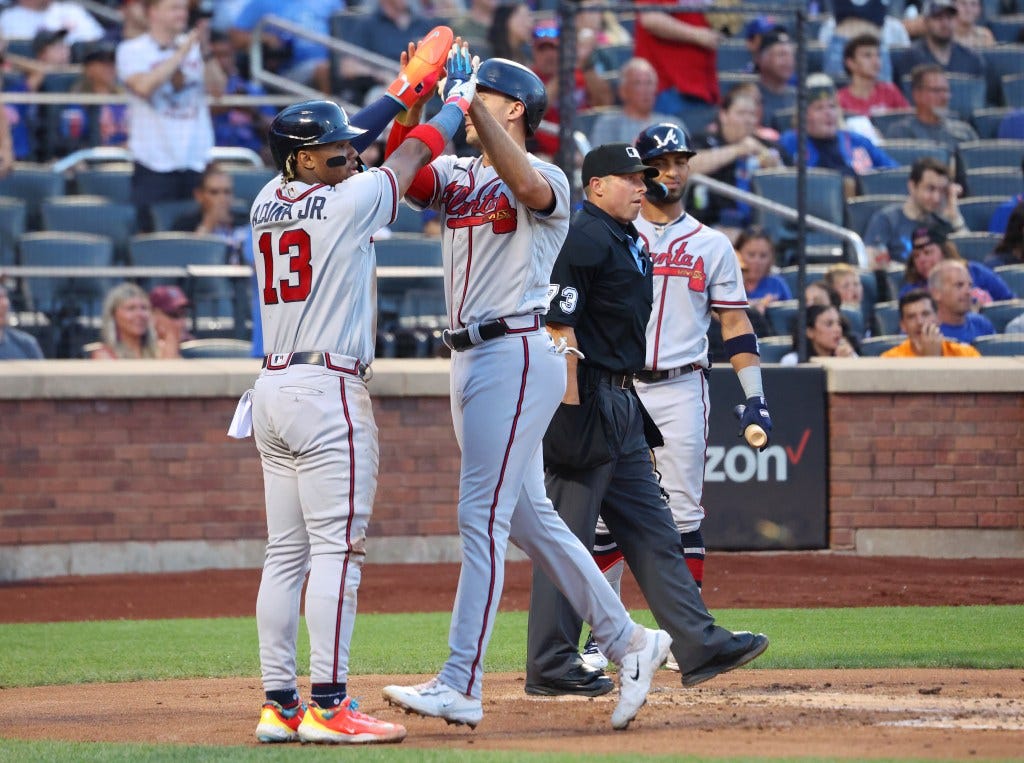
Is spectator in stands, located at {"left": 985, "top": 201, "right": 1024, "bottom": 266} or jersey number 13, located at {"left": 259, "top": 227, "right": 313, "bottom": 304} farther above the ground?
spectator in stands, located at {"left": 985, "top": 201, "right": 1024, "bottom": 266}

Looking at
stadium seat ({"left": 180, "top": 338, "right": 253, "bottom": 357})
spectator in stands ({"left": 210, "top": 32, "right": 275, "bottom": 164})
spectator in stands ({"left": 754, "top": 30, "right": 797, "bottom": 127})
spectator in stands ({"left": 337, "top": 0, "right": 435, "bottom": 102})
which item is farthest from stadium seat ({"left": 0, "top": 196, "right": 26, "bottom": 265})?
spectator in stands ({"left": 754, "top": 30, "right": 797, "bottom": 127})

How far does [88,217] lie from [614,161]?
24.7ft

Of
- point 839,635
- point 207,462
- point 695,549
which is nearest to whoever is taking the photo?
point 695,549

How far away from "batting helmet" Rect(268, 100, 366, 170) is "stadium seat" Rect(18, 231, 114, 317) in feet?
Answer: 20.6

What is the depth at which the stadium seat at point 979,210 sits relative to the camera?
12.3m

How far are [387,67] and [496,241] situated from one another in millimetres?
8692

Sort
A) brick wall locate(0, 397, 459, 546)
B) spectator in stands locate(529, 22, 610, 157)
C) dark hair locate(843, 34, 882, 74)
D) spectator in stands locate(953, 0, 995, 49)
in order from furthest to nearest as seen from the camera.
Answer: spectator in stands locate(953, 0, 995, 49), dark hair locate(843, 34, 882, 74), spectator in stands locate(529, 22, 610, 157), brick wall locate(0, 397, 459, 546)

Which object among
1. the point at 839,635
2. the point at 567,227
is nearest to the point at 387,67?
the point at 839,635

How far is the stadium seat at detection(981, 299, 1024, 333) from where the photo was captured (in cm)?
1103

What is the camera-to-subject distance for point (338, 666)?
481 centimetres

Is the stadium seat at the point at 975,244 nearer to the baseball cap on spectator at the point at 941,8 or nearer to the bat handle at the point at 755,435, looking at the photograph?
the baseball cap on spectator at the point at 941,8

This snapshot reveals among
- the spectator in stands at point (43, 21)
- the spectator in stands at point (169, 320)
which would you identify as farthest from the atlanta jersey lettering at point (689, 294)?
the spectator in stands at point (43, 21)

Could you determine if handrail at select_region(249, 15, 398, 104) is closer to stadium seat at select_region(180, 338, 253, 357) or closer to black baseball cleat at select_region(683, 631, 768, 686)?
stadium seat at select_region(180, 338, 253, 357)

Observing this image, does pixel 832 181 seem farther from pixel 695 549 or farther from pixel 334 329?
pixel 334 329
